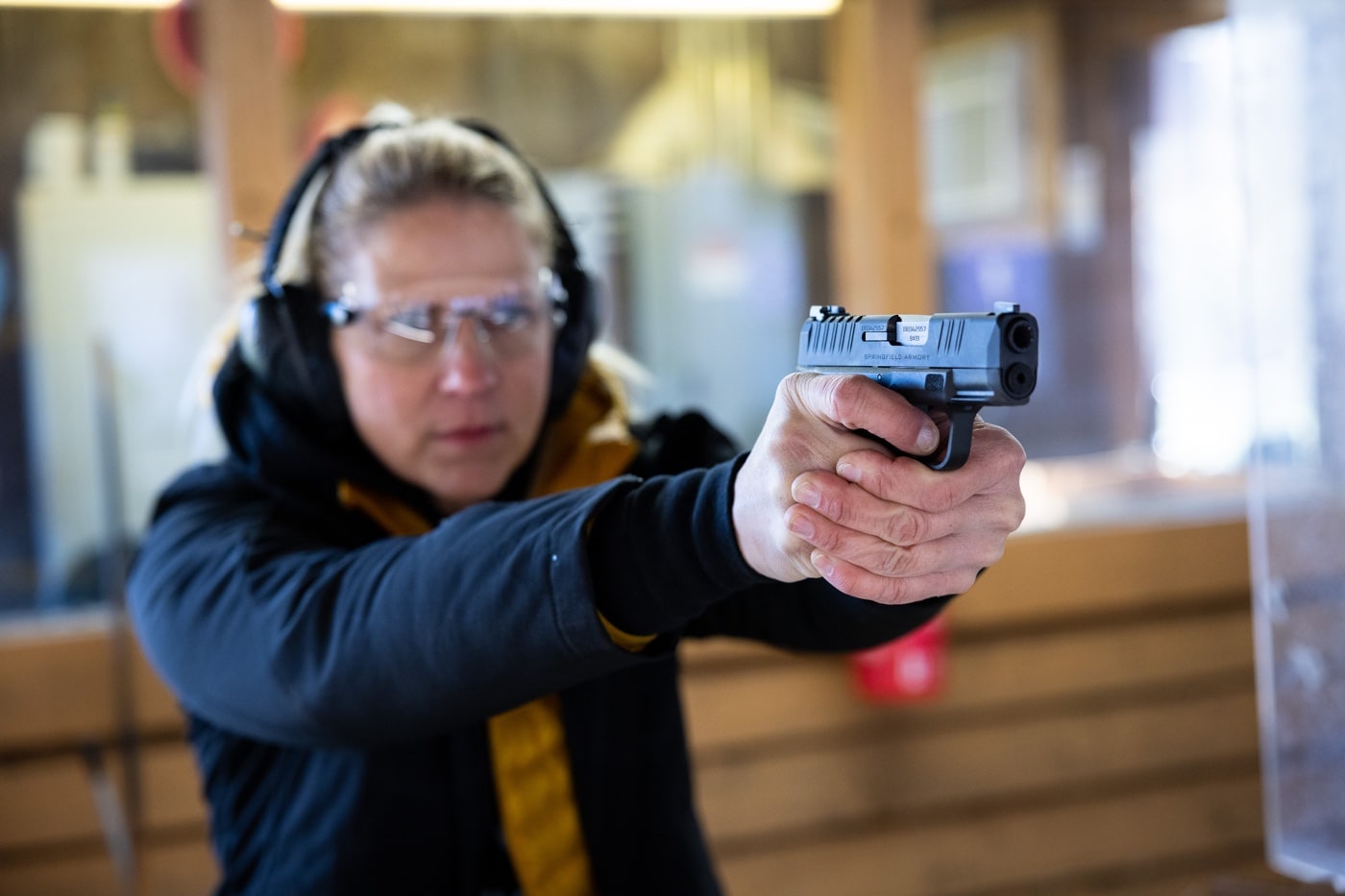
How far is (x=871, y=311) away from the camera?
2543 millimetres

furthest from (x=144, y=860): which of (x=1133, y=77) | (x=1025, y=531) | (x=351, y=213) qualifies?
(x=1133, y=77)

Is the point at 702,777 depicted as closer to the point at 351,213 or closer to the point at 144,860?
the point at 144,860

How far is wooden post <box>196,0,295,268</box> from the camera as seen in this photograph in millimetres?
2068

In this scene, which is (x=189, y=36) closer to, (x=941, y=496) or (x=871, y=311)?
(x=871, y=311)

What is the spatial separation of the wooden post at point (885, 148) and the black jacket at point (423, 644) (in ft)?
4.64

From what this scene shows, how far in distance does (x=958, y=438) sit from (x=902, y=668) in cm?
176

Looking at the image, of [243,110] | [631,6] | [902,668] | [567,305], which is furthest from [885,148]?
[567,305]

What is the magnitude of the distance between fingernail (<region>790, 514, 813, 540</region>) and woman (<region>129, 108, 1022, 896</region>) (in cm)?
11

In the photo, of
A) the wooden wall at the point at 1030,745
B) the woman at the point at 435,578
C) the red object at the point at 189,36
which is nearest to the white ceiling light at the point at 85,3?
the red object at the point at 189,36

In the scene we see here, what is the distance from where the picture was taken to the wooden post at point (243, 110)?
2.07 meters

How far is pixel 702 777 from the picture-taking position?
7.73 ft

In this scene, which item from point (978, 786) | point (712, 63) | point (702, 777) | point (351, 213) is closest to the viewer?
point (351, 213)

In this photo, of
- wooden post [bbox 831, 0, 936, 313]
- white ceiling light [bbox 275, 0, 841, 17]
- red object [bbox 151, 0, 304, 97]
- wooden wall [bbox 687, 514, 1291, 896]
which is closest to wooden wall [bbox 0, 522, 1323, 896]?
wooden wall [bbox 687, 514, 1291, 896]

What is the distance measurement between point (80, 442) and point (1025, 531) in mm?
2089
